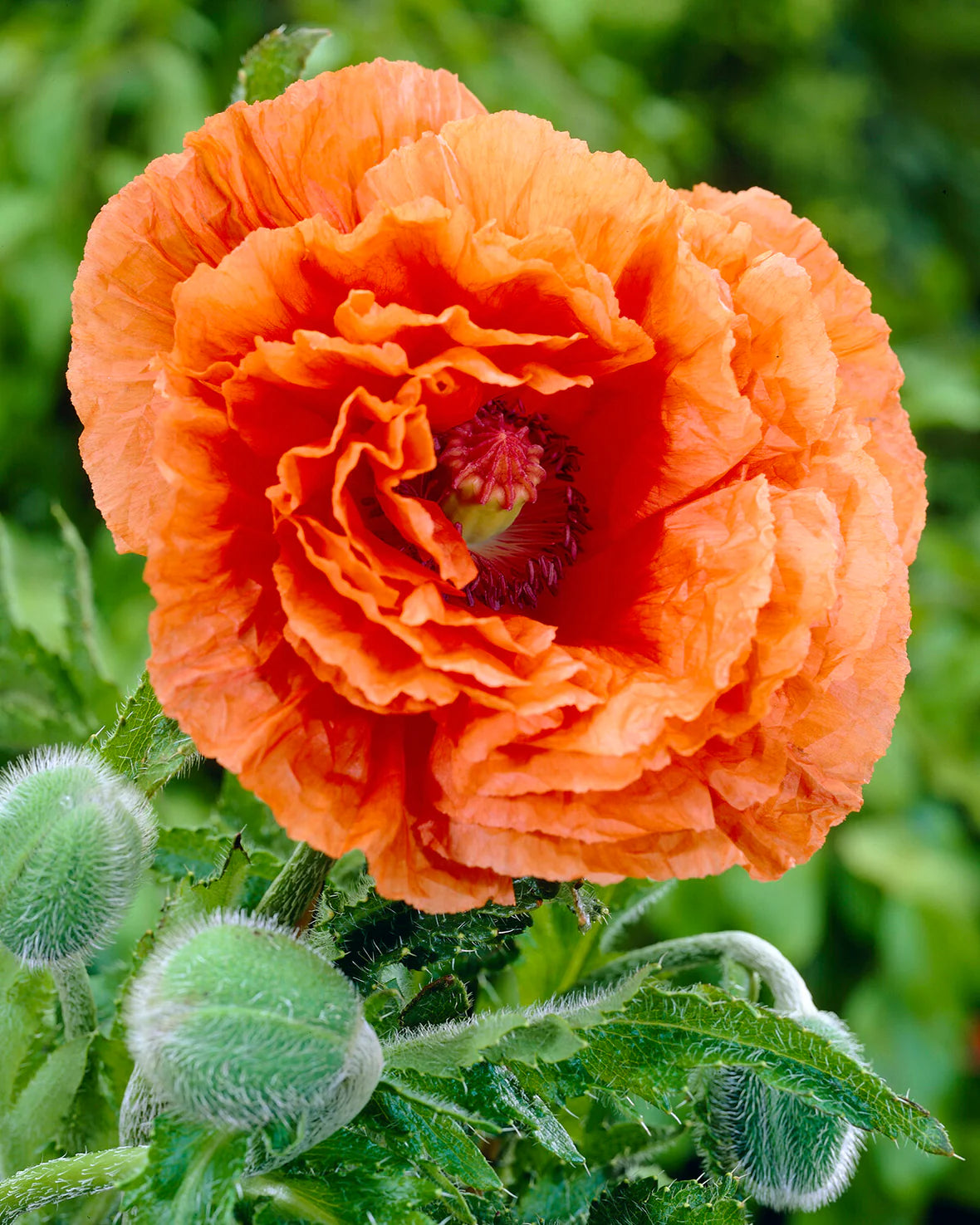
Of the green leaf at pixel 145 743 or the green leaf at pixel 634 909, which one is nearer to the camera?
the green leaf at pixel 145 743

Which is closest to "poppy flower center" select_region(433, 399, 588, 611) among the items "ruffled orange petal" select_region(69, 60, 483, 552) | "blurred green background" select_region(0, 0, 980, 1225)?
"ruffled orange petal" select_region(69, 60, 483, 552)

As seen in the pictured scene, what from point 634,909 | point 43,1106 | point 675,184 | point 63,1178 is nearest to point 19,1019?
point 43,1106

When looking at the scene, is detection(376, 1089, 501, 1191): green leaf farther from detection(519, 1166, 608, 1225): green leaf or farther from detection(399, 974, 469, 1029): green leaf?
detection(519, 1166, 608, 1225): green leaf

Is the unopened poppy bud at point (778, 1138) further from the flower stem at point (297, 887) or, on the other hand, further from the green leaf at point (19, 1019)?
the green leaf at point (19, 1019)

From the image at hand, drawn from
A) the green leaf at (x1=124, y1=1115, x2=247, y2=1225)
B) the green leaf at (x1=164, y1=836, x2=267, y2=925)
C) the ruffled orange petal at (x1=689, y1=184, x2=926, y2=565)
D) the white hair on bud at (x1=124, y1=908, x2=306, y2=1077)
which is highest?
the ruffled orange petal at (x1=689, y1=184, x2=926, y2=565)

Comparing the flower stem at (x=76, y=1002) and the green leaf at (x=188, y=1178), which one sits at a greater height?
the green leaf at (x=188, y=1178)

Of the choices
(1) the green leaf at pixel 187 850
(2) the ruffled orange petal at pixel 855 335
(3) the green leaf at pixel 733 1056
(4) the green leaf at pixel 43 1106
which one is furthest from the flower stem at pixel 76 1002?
(2) the ruffled orange petal at pixel 855 335
